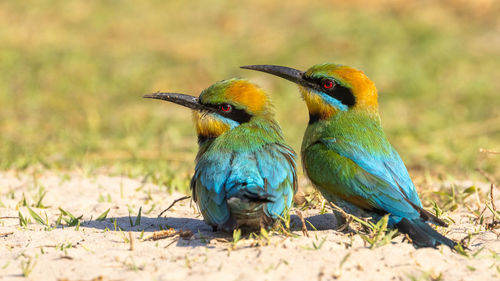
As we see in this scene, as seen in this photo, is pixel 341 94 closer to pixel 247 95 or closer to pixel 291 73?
pixel 291 73

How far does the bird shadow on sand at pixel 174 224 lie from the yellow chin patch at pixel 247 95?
0.62m

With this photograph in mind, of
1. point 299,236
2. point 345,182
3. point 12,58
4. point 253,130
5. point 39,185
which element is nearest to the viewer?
point 299,236

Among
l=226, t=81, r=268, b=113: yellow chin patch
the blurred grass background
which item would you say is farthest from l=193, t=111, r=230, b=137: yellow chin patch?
the blurred grass background

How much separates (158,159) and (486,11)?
280 inches

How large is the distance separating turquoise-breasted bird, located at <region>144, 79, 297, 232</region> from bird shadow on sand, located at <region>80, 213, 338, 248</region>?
0.12 meters

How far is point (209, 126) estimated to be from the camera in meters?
3.41

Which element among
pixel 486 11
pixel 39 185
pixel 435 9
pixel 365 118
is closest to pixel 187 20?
pixel 435 9

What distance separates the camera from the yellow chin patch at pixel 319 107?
11.3 feet

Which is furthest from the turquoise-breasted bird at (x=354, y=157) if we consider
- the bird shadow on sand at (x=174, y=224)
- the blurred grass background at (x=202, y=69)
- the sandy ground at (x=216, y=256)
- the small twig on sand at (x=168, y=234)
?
the blurred grass background at (x=202, y=69)

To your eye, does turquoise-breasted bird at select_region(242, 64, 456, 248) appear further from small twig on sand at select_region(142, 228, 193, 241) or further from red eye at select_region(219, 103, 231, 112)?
small twig on sand at select_region(142, 228, 193, 241)

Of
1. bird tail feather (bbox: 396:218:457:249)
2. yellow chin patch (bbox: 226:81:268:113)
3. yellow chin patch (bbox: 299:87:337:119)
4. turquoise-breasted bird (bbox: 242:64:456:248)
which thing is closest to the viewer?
bird tail feather (bbox: 396:218:457:249)

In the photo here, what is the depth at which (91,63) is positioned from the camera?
841 cm

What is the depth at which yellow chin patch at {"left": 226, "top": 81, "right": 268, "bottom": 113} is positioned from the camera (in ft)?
11.0

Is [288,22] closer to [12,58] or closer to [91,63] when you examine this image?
[91,63]
